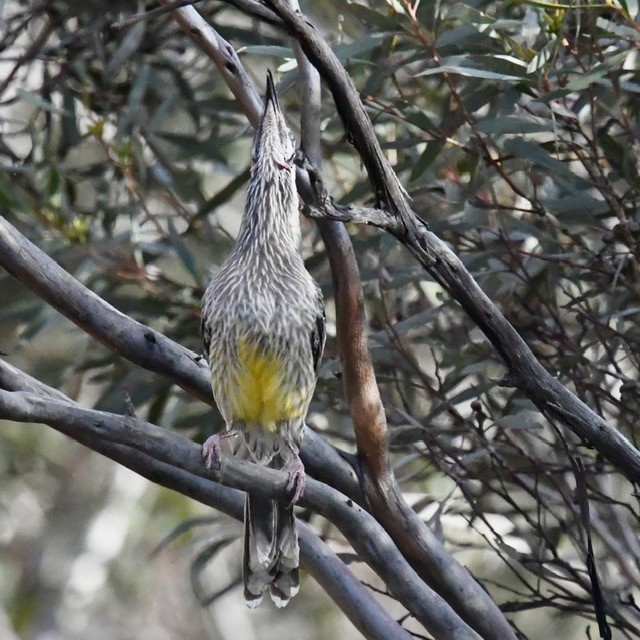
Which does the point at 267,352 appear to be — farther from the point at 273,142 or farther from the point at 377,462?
the point at 273,142

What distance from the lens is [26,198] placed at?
468cm

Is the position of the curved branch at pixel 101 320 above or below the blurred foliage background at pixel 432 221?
below

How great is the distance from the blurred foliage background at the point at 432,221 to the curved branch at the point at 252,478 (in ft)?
0.97

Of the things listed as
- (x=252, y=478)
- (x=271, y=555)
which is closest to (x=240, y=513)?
(x=271, y=555)

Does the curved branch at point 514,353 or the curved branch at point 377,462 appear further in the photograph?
the curved branch at point 377,462

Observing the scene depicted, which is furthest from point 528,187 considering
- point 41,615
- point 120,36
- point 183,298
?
point 41,615

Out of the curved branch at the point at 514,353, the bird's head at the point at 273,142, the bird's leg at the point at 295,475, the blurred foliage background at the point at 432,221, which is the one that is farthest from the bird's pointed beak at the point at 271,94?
the bird's leg at the point at 295,475

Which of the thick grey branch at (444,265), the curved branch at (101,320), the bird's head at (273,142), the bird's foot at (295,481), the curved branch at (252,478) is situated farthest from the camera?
the bird's head at (273,142)

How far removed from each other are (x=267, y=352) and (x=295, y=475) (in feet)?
1.42

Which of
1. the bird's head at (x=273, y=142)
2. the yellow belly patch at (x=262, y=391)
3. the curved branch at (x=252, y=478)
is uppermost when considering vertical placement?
the bird's head at (x=273, y=142)

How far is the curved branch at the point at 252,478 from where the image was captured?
2.34 metres

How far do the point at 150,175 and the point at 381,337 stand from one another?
60.2 inches

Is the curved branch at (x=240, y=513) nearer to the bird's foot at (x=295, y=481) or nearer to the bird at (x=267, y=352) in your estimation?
the bird at (x=267, y=352)

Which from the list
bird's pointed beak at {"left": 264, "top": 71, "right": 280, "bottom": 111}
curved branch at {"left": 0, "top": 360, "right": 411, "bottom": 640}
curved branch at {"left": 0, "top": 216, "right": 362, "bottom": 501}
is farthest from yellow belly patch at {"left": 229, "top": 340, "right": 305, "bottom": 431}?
bird's pointed beak at {"left": 264, "top": 71, "right": 280, "bottom": 111}
